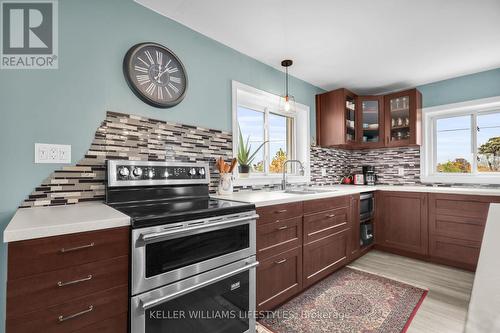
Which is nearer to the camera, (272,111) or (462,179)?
(272,111)

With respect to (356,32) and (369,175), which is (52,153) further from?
(369,175)

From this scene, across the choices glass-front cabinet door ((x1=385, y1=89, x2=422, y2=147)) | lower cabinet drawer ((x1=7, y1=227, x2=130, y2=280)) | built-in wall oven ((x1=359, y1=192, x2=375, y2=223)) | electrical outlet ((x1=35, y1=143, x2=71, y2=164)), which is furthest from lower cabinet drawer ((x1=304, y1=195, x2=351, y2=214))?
electrical outlet ((x1=35, y1=143, x2=71, y2=164))

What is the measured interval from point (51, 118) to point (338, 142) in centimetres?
306

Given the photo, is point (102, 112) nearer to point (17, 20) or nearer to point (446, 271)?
point (17, 20)

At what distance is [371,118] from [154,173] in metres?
3.22

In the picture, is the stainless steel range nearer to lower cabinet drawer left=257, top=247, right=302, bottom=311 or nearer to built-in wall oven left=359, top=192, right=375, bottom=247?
lower cabinet drawer left=257, top=247, right=302, bottom=311

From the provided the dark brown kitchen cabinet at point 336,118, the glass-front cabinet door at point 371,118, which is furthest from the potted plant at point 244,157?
the glass-front cabinet door at point 371,118

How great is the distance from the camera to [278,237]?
1.95 meters

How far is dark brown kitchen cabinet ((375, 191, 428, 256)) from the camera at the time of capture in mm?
3051

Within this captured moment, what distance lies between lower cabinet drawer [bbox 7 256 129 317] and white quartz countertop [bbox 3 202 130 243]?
0.52 feet

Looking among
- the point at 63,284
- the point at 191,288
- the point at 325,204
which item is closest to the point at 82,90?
the point at 63,284

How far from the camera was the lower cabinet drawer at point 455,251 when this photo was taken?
8.92 feet

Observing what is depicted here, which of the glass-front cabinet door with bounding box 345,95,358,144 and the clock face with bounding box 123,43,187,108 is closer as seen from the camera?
the clock face with bounding box 123,43,187,108

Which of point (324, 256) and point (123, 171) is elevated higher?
point (123, 171)
